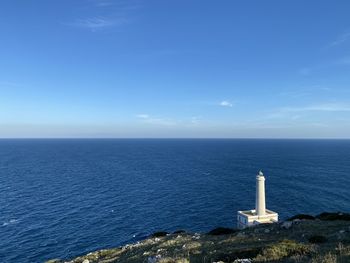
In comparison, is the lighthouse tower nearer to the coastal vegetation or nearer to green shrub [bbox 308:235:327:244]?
the coastal vegetation

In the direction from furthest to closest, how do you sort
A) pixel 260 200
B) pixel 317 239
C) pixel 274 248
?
1. pixel 260 200
2. pixel 317 239
3. pixel 274 248

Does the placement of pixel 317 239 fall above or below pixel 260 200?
above

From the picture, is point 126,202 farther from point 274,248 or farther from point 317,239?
point 274,248

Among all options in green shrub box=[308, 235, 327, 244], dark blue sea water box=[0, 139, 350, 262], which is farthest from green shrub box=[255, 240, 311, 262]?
dark blue sea water box=[0, 139, 350, 262]

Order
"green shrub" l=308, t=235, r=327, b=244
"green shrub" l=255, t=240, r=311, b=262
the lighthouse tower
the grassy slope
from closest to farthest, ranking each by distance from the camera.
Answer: the grassy slope, "green shrub" l=255, t=240, r=311, b=262, "green shrub" l=308, t=235, r=327, b=244, the lighthouse tower

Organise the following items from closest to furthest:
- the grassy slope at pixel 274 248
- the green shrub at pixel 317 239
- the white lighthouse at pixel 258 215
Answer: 1. the grassy slope at pixel 274 248
2. the green shrub at pixel 317 239
3. the white lighthouse at pixel 258 215

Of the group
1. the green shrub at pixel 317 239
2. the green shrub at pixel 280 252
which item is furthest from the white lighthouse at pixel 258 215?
the green shrub at pixel 280 252

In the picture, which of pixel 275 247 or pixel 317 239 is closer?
pixel 275 247

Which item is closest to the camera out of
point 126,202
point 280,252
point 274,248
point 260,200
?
point 280,252

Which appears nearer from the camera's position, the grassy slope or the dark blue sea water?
the grassy slope

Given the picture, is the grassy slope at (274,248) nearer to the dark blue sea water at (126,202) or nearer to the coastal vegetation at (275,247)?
the coastal vegetation at (275,247)

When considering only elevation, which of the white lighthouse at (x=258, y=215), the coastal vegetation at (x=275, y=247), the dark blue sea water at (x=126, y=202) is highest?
the coastal vegetation at (x=275, y=247)

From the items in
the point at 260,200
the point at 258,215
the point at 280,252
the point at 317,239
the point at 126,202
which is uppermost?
the point at 280,252

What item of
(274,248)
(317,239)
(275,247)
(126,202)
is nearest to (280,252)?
(274,248)
